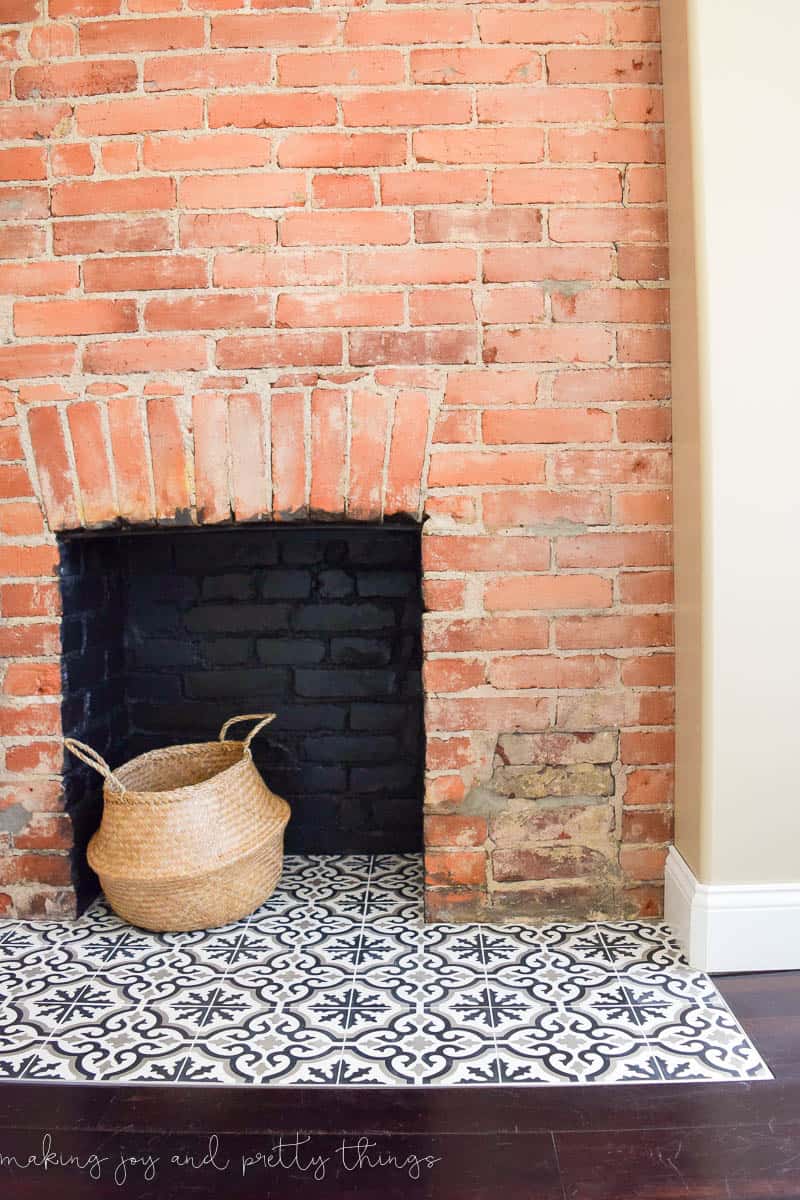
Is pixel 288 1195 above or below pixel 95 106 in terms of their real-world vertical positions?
below

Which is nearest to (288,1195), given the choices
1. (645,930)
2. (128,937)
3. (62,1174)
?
(62,1174)

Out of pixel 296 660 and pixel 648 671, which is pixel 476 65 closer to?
pixel 648 671

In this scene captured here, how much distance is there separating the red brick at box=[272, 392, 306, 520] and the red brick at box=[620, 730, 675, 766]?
0.93 meters

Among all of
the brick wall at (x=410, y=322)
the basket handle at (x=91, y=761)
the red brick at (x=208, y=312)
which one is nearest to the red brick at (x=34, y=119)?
the brick wall at (x=410, y=322)

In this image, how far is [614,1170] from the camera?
1.36 meters

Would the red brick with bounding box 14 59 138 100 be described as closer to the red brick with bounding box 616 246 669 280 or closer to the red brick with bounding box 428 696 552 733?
the red brick with bounding box 616 246 669 280

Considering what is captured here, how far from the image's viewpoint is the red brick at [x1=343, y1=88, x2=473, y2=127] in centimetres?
204

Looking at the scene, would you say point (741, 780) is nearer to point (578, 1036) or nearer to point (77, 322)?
point (578, 1036)

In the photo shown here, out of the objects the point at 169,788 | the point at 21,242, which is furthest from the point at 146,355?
the point at 169,788

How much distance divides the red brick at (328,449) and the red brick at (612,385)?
497 mm

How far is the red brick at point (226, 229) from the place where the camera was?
2074 millimetres

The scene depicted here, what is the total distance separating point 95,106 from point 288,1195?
220cm

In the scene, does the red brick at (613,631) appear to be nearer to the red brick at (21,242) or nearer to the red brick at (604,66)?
the red brick at (604,66)

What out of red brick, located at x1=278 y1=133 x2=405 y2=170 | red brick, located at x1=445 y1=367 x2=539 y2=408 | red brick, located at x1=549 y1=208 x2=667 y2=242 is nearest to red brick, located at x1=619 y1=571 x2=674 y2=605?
red brick, located at x1=445 y1=367 x2=539 y2=408
